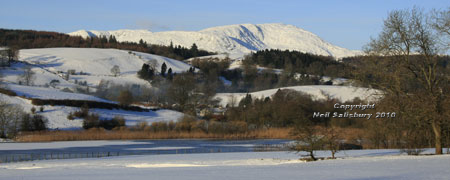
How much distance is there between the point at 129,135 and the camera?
59656 mm

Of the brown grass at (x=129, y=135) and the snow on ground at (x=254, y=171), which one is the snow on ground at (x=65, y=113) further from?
the snow on ground at (x=254, y=171)

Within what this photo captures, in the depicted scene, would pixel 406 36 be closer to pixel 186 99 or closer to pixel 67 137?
pixel 67 137

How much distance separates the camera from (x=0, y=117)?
188 ft

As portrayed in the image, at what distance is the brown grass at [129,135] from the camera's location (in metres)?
55.6

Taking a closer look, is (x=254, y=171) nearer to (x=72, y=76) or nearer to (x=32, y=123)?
(x=32, y=123)

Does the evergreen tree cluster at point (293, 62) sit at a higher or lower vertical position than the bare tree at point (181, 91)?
higher

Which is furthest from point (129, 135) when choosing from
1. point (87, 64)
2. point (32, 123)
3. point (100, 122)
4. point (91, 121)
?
point (87, 64)

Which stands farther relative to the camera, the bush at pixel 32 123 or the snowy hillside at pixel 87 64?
the snowy hillside at pixel 87 64

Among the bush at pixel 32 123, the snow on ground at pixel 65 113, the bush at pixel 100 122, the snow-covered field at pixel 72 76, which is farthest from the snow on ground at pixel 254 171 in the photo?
the snow-covered field at pixel 72 76

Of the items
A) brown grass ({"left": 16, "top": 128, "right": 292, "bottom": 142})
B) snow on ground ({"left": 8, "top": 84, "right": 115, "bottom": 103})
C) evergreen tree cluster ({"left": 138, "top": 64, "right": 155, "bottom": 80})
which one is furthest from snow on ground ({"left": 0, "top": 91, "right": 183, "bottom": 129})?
evergreen tree cluster ({"left": 138, "top": 64, "right": 155, "bottom": 80})

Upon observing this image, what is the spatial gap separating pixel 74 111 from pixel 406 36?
52.2 metres

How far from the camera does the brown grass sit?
5559cm

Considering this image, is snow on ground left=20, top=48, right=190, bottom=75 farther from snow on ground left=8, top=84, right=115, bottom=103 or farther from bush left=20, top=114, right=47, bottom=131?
bush left=20, top=114, right=47, bottom=131

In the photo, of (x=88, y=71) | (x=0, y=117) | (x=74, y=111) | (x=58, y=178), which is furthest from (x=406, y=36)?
(x=88, y=71)
